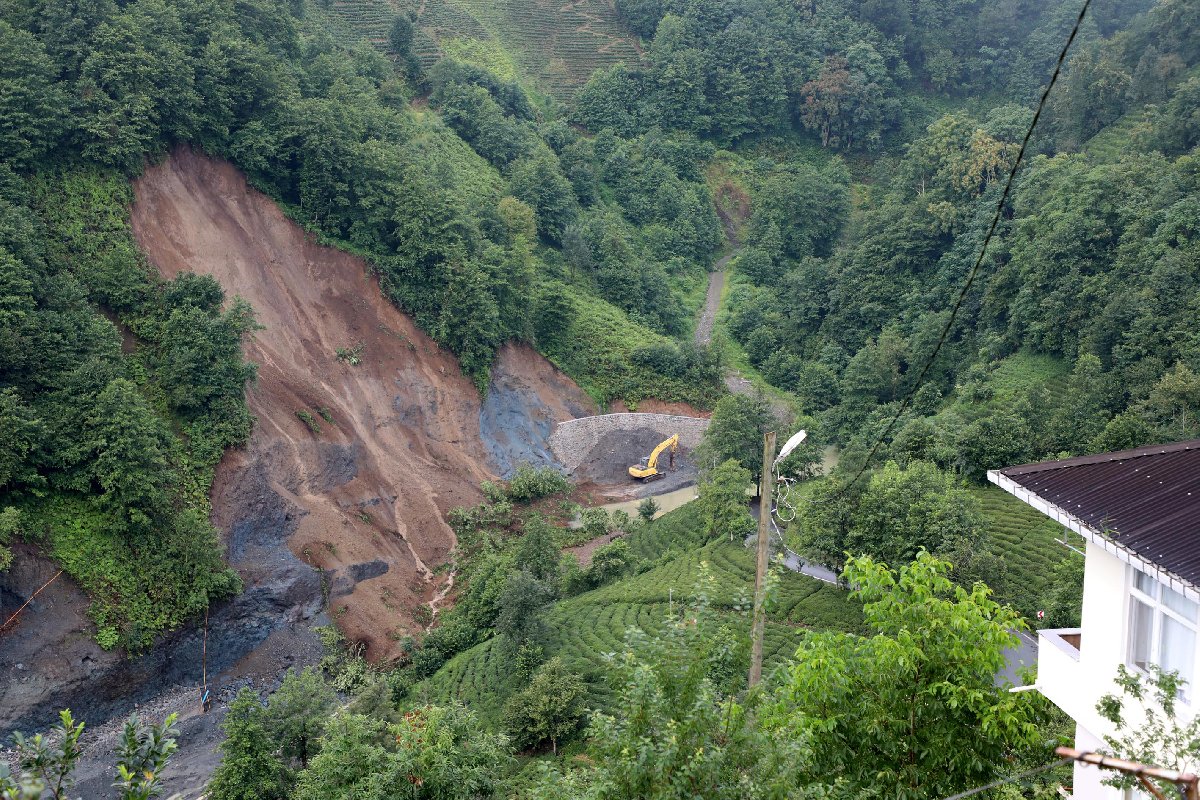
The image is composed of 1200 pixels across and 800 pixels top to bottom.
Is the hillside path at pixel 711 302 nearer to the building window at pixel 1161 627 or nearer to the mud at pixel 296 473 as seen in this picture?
the mud at pixel 296 473

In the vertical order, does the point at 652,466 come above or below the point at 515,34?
below

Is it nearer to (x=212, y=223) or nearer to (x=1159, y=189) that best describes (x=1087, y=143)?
(x=1159, y=189)

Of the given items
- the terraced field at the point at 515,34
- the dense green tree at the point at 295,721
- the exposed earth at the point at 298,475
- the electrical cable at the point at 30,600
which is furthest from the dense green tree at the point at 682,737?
the terraced field at the point at 515,34

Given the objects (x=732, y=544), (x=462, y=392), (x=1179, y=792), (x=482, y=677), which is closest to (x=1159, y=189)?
(x=732, y=544)

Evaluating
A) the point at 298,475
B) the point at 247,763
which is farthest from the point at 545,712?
the point at 298,475

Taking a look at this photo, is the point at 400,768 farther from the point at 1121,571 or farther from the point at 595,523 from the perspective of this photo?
the point at 595,523

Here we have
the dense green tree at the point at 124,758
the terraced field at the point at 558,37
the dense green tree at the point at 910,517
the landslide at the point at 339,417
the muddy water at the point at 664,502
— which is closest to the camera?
the dense green tree at the point at 124,758
